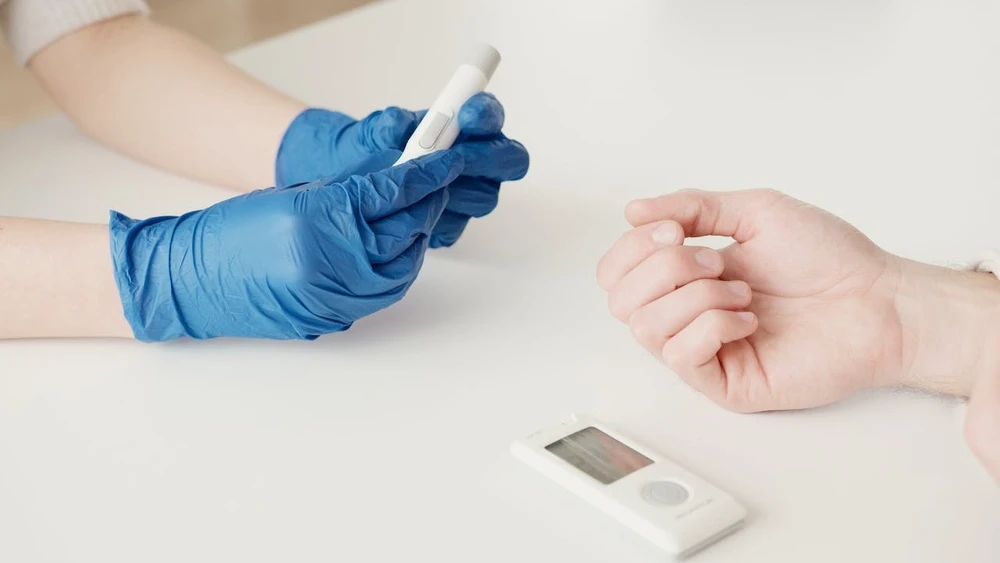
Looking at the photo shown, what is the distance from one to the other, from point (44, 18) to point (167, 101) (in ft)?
0.57

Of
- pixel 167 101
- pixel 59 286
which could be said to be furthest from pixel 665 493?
pixel 167 101

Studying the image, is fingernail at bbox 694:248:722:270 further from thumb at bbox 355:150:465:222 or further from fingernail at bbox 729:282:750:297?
thumb at bbox 355:150:465:222

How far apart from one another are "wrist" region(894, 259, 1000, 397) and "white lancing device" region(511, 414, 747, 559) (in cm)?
23

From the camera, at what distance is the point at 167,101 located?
1.24 metres

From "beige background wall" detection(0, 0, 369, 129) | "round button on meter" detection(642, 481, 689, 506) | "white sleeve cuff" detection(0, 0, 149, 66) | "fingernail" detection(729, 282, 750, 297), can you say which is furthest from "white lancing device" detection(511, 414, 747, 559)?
"beige background wall" detection(0, 0, 369, 129)

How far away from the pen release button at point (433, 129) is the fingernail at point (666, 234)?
0.24 metres

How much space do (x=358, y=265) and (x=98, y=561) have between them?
310 millimetres

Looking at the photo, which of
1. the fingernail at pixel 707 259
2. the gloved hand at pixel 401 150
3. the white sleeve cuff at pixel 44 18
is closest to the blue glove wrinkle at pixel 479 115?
the gloved hand at pixel 401 150

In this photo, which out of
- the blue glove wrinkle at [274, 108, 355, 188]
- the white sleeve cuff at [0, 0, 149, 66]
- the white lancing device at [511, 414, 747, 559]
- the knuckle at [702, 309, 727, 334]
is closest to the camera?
the white lancing device at [511, 414, 747, 559]

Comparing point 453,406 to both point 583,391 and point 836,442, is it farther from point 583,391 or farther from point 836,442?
point 836,442

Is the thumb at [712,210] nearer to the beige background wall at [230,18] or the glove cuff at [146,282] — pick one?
the glove cuff at [146,282]

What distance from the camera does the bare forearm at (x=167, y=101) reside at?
119cm

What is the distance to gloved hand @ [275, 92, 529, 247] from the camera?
1.01 metres

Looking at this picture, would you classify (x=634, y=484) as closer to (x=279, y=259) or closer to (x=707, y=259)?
(x=707, y=259)
